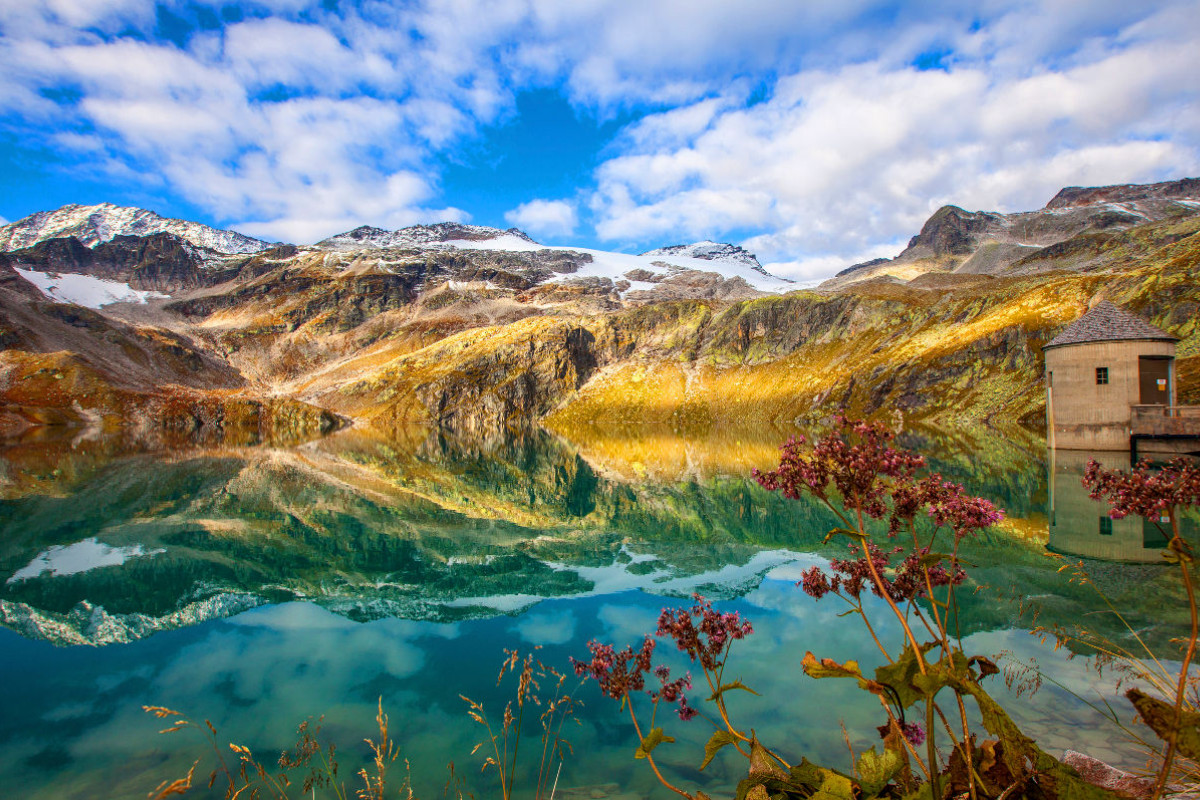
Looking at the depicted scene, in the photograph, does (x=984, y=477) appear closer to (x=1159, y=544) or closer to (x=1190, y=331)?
(x=1159, y=544)

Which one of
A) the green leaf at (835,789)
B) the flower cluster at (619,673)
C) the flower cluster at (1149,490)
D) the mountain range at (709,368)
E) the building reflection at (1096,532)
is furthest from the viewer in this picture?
the mountain range at (709,368)

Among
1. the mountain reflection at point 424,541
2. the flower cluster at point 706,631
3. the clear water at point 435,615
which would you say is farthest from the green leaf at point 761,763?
the mountain reflection at point 424,541

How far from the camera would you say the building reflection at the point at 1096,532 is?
1766 cm

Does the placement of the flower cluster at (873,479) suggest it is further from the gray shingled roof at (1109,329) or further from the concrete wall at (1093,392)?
the gray shingled roof at (1109,329)

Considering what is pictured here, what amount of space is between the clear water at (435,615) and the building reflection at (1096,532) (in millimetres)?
172

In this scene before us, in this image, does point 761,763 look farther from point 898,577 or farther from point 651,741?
point 898,577

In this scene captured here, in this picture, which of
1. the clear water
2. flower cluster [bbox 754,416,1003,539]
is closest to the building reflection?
the clear water

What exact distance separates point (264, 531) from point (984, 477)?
4019 cm

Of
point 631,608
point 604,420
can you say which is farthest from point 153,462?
point 604,420

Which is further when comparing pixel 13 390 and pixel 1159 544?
pixel 13 390

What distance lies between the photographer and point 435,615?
15.8 metres

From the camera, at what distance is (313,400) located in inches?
7628

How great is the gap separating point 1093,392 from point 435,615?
47.6 metres

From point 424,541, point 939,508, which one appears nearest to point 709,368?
point 424,541
